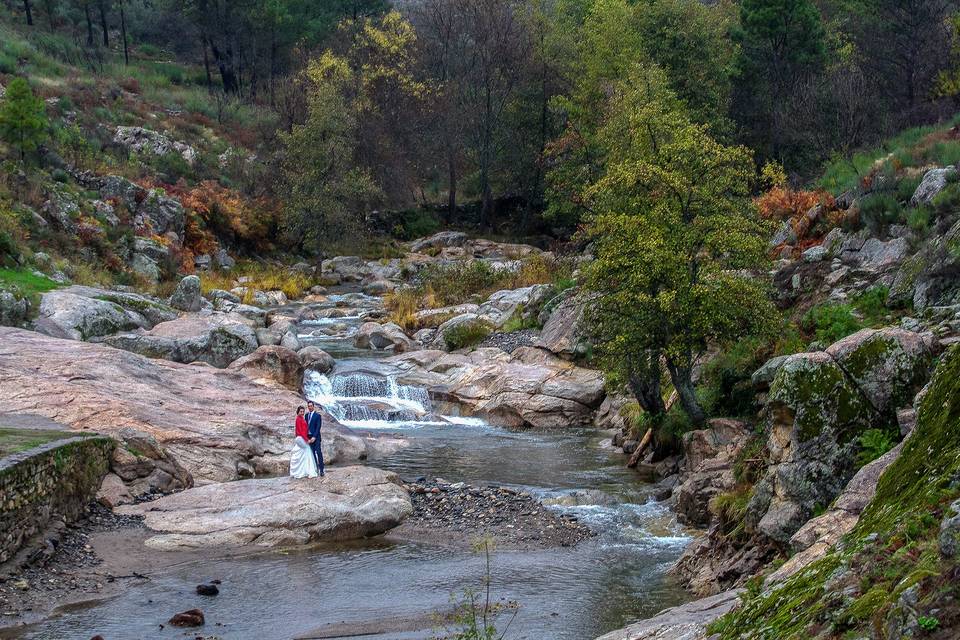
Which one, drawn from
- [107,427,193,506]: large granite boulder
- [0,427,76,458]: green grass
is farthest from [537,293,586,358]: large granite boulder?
[0,427,76,458]: green grass

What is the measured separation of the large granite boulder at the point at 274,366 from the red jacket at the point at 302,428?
8.43 m

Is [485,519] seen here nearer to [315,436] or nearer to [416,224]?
Answer: [315,436]

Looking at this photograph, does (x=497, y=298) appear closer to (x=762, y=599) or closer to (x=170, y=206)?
(x=170, y=206)

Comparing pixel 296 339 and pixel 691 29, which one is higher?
pixel 691 29

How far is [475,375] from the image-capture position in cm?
2781

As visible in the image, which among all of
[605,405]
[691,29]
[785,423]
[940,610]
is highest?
[691,29]

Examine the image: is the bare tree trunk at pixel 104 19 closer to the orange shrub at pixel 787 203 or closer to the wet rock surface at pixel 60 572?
the orange shrub at pixel 787 203

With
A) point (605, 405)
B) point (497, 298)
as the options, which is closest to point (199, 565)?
point (605, 405)

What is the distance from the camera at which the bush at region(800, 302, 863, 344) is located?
1753cm

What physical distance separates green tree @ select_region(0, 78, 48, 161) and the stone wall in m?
29.4

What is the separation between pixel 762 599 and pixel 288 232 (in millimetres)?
46656

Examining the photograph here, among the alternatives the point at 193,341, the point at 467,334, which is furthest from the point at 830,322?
the point at 193,341

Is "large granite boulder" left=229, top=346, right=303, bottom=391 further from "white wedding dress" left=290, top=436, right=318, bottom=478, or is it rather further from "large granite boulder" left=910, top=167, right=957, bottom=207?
"large granite boulder" left=910, top=167, right=957, bottom=207

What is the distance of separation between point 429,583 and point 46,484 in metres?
5.88
